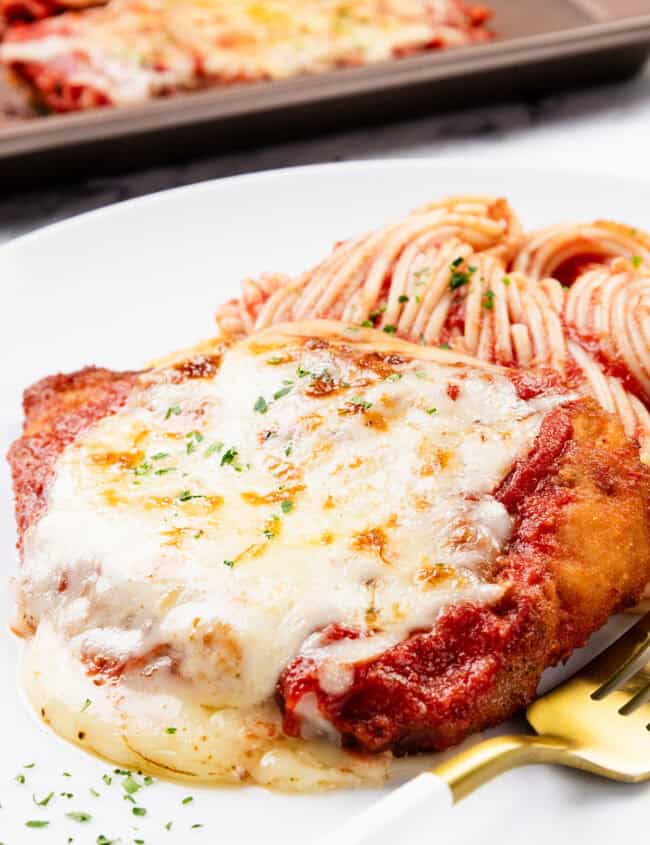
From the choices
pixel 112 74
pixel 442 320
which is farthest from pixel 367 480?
pixel 112 74

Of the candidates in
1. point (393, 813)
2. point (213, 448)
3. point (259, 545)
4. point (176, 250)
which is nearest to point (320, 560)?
point (259, 545)

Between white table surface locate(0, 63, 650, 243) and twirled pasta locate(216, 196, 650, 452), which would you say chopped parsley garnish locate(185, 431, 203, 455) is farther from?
white table surface locate(0, 63, 650, 243)

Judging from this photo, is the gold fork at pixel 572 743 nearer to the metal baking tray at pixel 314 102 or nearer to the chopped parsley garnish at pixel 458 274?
the chopped parsley garnish at pixel 458 274

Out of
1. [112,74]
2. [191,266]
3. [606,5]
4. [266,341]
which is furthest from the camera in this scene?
[606,5]

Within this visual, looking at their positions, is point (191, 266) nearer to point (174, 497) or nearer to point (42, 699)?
point (174, 497)

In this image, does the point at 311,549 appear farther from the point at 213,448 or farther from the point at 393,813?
the point at 393,813

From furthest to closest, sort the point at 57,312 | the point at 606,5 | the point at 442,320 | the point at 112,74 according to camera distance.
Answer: the point at 606,5 < the point at 112,74 < the point at 57,312 < the point at 442,320

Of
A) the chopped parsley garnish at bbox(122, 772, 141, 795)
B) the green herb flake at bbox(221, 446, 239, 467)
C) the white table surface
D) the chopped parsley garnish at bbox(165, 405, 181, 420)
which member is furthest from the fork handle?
the white table surface
